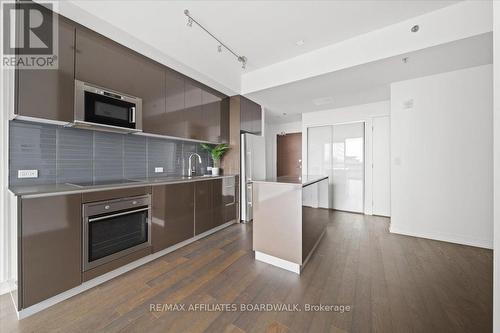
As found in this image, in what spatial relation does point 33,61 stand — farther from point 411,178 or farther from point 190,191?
point 411,178

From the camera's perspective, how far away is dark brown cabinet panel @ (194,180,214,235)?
2730 millimetres

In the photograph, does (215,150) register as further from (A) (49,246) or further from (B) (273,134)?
(B) (273,134)

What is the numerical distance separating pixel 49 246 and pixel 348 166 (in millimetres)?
5033

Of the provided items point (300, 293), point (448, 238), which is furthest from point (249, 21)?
point (448, 238)

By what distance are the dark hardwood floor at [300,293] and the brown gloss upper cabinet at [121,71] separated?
1.78m

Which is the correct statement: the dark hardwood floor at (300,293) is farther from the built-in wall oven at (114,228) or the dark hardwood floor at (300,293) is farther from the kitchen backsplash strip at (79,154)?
the kitchen backsplash strip at (79,154)

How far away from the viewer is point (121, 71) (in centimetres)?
213

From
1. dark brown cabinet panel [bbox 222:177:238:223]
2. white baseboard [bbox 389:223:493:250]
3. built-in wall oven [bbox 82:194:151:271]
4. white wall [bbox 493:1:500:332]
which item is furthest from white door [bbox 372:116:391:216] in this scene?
built-in wall oven [bbox 82:194:151:271]

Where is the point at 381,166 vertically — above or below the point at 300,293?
above

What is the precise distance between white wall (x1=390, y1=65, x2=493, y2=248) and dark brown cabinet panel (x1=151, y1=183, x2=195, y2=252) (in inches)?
130

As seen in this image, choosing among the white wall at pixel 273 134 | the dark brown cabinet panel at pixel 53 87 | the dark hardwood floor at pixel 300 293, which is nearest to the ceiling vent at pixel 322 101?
the white wall at pixel 273 134

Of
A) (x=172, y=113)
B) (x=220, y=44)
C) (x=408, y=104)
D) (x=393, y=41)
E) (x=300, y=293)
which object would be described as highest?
(x=220, y=44)

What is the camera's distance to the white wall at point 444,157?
261 cm

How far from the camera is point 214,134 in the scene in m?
3.50
